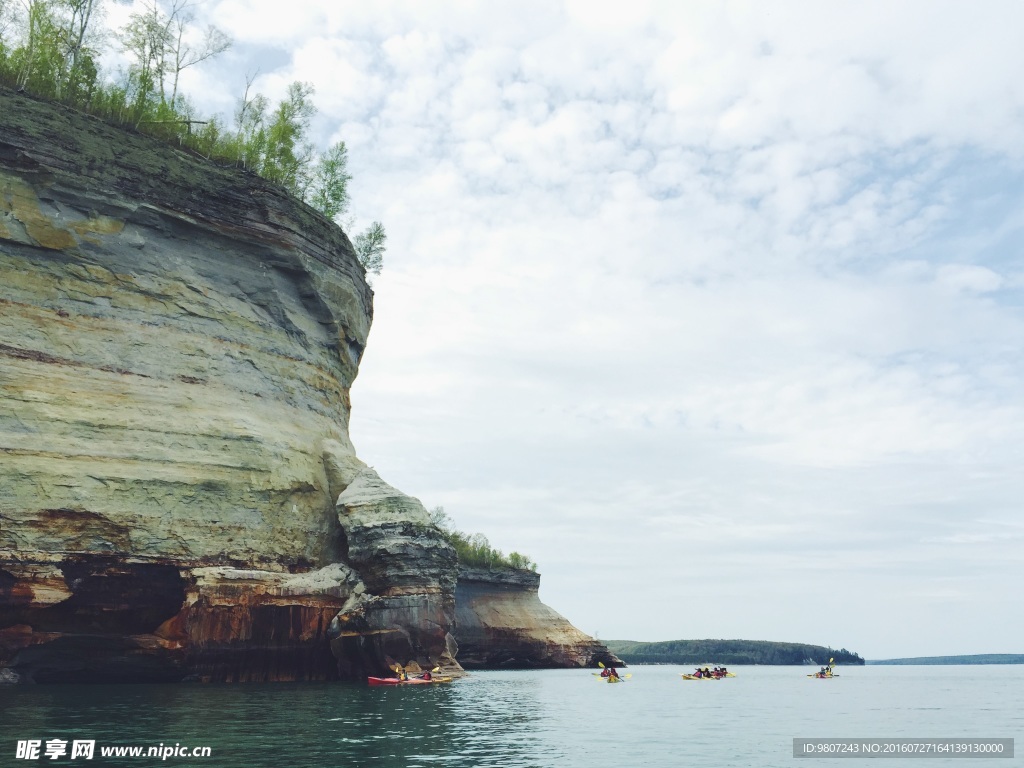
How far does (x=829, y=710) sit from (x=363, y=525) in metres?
21.0

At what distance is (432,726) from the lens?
20.6 meters

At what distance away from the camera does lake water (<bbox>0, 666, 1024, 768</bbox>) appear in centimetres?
1598

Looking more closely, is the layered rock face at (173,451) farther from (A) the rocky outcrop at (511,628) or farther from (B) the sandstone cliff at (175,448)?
(A) the rocky outcrop at (511,628)

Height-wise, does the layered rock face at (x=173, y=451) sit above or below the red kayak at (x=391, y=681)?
above

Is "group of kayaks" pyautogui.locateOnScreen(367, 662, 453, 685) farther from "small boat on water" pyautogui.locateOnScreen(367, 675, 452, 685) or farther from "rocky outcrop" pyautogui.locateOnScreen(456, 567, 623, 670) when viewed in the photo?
"rocky outcrop" pyautogui.locateOnScreen(456, 567, 623, 670)

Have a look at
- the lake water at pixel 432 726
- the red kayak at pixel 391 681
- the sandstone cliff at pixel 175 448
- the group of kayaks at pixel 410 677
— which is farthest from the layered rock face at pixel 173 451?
the lake water at pixel 432 726

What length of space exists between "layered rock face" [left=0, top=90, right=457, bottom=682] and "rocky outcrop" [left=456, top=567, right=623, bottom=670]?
139 ft

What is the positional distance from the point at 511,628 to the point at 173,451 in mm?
56458

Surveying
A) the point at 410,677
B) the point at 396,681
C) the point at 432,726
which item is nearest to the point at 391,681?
the point at 396,681

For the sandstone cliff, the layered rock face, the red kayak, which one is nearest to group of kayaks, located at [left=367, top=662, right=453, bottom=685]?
the red kayak

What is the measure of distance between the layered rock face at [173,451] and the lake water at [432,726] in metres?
1.90

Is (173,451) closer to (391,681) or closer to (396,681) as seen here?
(391,681)

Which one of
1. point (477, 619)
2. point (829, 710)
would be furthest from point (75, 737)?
point (477, 619)

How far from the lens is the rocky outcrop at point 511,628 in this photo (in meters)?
77.2
